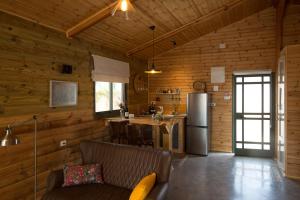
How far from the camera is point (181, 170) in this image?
4824 mm

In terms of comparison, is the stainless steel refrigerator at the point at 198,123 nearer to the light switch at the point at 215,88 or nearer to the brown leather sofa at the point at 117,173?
the light switch at the point at 215,88

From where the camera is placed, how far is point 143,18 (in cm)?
450

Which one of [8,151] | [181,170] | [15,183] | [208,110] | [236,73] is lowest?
[181,170]

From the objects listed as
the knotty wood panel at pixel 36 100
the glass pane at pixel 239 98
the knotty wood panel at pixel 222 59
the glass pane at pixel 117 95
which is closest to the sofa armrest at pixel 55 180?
the knotty wood panel at pixel 36 100

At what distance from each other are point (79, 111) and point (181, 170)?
2.37 m

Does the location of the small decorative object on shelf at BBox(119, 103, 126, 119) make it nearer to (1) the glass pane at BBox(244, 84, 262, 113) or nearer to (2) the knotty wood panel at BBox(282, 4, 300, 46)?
(1) the glass pane at BBox(244, 84, 262, 113)

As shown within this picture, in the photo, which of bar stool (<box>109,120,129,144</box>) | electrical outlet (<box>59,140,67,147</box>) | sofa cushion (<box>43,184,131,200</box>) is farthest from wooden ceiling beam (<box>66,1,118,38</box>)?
sofa cushion (<box>43,184,131,200</box>)

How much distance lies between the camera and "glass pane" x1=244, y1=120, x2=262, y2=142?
19.6ft

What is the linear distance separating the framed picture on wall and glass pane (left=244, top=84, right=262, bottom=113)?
426 centimetres

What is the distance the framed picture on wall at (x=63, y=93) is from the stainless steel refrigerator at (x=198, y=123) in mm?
3066

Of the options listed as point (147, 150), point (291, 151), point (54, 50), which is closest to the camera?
point (147, 150)

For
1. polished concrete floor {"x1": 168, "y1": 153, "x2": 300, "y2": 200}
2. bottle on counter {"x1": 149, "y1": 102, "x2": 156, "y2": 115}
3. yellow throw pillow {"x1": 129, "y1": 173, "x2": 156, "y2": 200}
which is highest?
bottle on counter {"x1": 149, "y1": 102, "x2": 156, "y2": 115}

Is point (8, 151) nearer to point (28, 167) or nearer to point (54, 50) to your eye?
point (28, 167)

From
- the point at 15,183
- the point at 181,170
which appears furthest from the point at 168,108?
the point at 15,183
